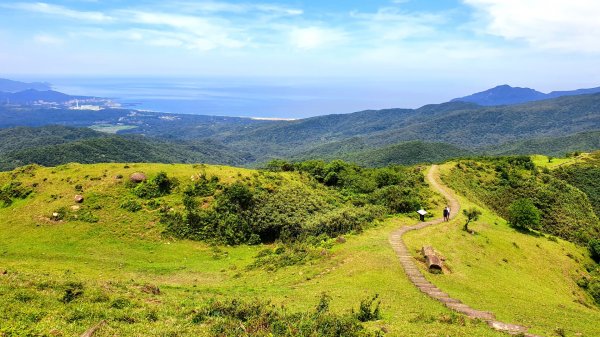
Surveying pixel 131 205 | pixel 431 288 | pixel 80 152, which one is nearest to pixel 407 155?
pixel 80 152

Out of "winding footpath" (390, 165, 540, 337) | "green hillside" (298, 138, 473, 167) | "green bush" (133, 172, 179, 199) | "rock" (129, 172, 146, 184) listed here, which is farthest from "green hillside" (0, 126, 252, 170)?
"winding footpath" (390, 165, 540, 337)

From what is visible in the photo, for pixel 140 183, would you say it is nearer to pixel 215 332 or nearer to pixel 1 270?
pixel 1 270

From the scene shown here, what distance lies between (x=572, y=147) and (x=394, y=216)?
6925 inches

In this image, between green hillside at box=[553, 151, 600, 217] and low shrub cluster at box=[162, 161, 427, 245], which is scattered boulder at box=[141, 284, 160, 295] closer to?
low shrub cluster at box=[162, 161, 427, 245]

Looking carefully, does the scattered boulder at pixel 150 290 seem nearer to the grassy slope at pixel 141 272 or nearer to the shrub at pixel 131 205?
the grassy slope at pixel 141 272

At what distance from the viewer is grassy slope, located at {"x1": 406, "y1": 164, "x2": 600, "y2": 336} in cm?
1897

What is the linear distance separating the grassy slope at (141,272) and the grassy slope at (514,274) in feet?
10.9

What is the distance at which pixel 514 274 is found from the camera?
2688 cm

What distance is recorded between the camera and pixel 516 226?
127ft

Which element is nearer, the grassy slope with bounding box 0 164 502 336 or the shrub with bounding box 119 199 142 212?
the grassy slope with bounding box 0 164 502 336

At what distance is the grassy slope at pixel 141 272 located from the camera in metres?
14.0

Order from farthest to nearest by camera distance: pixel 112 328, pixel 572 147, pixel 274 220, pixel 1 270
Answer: pixel 572 147 → pixel 274 220 → pixel 1 270 → pixel 112 328

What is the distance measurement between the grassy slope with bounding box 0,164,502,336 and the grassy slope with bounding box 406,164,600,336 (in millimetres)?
3310

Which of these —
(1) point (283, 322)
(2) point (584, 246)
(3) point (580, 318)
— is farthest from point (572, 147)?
(1) point (283, 322)
